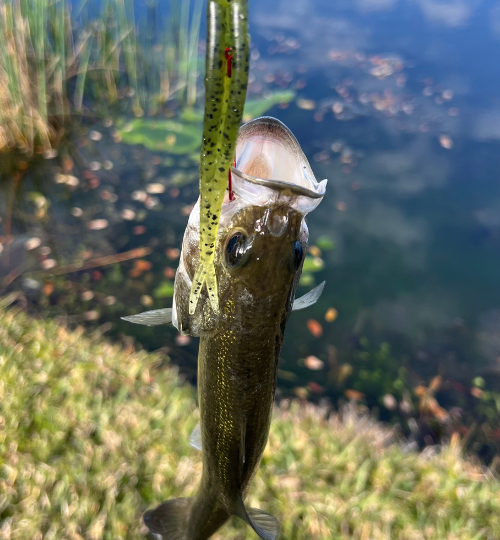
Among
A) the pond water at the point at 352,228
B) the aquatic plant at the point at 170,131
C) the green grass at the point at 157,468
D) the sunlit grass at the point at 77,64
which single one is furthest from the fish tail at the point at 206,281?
the aquatic plant at the point at 170,131

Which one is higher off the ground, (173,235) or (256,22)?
(256,22)

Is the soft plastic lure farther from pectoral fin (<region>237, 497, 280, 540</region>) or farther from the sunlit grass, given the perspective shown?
the sunlit grass

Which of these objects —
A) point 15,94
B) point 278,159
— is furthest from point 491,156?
point 278,159

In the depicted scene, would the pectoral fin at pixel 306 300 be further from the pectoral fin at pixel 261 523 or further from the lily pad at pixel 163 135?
the lily pad at pixel 163 135

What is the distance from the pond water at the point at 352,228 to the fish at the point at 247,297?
328cm

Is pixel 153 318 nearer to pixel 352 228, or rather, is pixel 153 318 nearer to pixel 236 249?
pixel 236 249

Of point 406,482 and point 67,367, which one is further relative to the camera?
point 67,367

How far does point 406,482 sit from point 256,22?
10.6m

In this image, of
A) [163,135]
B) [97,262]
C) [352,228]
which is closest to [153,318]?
[97,262]

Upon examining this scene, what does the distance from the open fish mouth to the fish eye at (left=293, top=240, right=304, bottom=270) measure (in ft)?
0.28

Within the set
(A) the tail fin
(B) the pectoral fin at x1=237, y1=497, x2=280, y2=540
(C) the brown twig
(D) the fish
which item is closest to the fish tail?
(D) the fish

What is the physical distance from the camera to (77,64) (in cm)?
718

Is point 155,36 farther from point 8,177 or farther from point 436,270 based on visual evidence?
point 436,270

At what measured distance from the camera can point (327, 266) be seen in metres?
5.71
